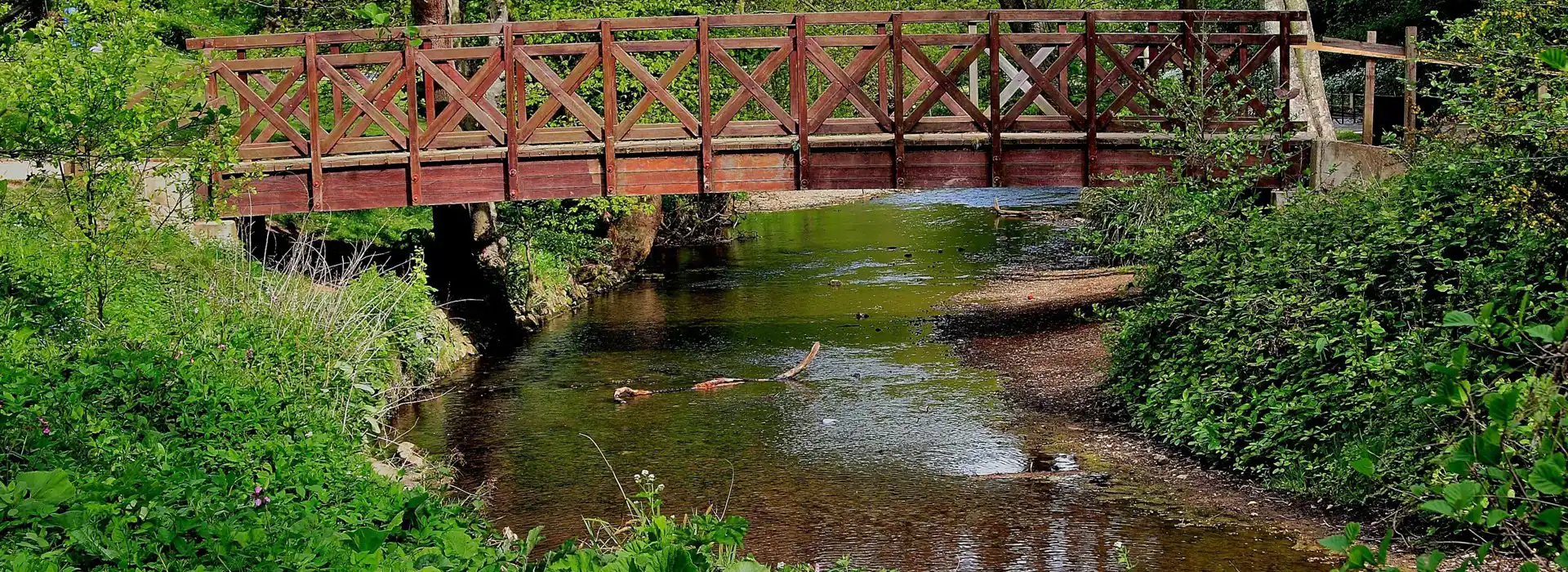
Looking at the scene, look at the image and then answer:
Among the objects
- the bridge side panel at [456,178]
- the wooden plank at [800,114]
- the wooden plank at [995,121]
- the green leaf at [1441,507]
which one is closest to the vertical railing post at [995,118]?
the wooden plank at [995,121]

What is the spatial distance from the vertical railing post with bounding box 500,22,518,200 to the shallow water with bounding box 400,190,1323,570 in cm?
184

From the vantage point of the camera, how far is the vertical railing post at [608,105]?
13.2m

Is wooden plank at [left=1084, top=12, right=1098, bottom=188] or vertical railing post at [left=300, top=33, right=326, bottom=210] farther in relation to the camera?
vertical railing post at [left=300, top=33, right=326, bottom=210]

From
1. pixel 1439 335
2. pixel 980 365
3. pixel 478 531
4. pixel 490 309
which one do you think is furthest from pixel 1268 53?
pixel 478 531

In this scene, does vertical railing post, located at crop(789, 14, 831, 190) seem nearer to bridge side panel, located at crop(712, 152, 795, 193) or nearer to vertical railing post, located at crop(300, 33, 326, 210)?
bridge side panel, located at crop(712, 152, 795, 193)

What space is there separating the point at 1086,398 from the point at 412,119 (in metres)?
6.64

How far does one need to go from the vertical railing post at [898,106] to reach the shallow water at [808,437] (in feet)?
6.00

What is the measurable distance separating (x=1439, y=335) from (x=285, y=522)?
6795 millimetres

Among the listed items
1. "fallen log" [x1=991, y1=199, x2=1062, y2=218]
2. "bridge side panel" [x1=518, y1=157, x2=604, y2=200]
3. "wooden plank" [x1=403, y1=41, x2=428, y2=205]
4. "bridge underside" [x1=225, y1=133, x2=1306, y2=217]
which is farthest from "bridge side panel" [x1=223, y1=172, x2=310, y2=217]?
"fallen log" [x1=991, y1=199, x2=1062, y2=218]

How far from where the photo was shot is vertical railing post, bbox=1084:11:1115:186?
42.8 ft

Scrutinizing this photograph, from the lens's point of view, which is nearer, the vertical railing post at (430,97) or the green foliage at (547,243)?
the vertical railing post at (430,97)

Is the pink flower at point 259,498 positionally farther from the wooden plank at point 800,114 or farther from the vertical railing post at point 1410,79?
the vertical railing post at point 1410,79

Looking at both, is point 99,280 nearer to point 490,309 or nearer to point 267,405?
point 267,405

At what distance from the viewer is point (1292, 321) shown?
9.68 m
